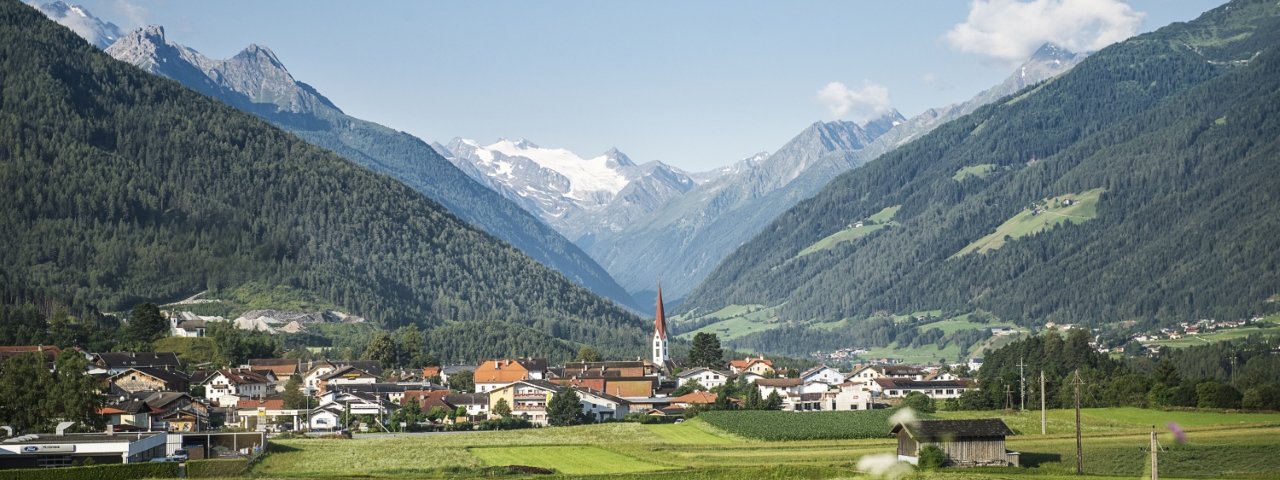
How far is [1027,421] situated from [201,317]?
118 metres

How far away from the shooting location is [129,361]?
139m

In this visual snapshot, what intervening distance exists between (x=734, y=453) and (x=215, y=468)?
29.5m

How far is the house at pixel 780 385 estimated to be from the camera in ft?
492

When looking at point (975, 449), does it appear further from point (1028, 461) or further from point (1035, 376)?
point (1035, 376)

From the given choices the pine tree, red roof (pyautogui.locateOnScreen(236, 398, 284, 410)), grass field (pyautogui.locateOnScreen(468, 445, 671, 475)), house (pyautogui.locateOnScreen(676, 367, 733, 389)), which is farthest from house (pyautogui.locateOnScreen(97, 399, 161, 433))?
house (pyautogui.locateOnScreen(676, 367, 733, 389))

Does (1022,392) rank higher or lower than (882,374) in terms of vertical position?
lower

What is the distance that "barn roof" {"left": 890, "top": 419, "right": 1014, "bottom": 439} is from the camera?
79.0 m

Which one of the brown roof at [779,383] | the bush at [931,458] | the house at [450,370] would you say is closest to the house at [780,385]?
the brown roof at [779,383]

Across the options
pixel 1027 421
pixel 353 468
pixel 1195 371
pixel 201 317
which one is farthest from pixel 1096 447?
pixel 201 317

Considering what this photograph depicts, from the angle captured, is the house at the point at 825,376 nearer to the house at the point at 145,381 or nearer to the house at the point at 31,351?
the house at the point at 145,381

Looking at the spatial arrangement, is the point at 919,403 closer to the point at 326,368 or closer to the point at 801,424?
the point at 801,424

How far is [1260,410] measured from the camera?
106688 mm

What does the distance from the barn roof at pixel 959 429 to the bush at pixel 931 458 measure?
1662mm

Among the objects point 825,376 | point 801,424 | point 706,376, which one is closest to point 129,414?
point 801,424
